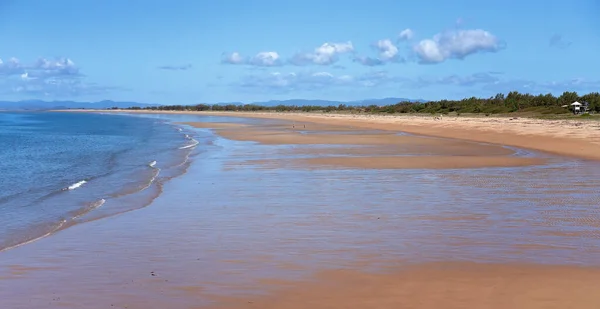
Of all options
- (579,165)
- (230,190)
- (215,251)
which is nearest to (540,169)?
(579,165)

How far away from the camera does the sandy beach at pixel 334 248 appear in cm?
576

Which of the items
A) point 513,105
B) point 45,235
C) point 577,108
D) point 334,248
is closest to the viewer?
point 334,248

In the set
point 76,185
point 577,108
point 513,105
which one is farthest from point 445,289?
point 513,105

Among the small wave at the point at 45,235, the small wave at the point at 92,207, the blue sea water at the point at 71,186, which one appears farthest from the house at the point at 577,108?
the small wave at the point at 45,235

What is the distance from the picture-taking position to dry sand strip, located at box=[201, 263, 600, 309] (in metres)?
5.41

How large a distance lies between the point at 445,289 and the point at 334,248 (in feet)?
7.04

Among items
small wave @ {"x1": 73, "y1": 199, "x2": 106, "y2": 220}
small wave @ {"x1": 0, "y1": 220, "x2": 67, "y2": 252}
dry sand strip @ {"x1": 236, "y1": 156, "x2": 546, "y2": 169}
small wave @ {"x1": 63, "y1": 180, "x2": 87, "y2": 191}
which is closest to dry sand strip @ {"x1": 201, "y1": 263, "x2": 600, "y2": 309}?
small wave @ {"x1": 0, "y1": 220, "x2": 67, "y2": 252}

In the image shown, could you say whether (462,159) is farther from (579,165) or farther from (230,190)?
(230,190)

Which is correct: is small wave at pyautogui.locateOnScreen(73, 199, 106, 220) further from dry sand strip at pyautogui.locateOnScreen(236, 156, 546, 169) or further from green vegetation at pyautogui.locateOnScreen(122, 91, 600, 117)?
green vegetation at pyautogui.locateOnScreen(122, 91, 600, 117)

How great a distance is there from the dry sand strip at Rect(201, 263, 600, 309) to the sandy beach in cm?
2

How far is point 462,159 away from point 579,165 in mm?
4063

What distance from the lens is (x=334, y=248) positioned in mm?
7727

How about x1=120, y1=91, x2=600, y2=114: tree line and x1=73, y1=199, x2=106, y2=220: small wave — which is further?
x1=120, y1=91, x2=600, y2=114: tree line

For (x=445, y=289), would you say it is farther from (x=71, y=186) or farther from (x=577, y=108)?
(x=577, y=108)
